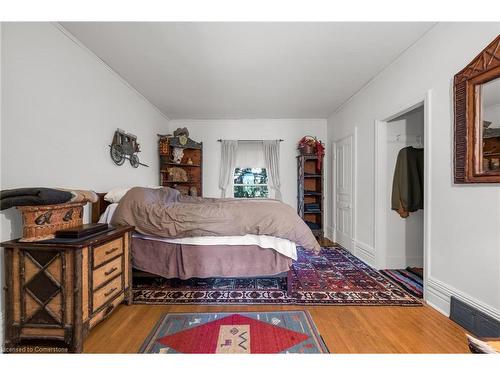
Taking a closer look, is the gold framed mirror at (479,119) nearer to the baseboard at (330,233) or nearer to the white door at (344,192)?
the white door at (344,192)

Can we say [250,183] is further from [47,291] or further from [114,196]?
[47,291]

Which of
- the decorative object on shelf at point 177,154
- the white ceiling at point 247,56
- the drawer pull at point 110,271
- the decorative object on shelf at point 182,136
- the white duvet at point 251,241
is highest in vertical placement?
the white ceiling at point 247,56

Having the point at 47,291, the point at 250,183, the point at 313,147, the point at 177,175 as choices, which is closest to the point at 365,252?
the point at 313,147

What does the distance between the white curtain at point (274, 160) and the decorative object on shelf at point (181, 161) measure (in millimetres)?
1451

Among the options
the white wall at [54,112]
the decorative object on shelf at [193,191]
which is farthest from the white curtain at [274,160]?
the white wall at [54,112]

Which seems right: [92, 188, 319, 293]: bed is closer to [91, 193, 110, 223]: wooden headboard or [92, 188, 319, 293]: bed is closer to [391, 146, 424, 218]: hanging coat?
[91, 193, 110, 223]: wooden headboard

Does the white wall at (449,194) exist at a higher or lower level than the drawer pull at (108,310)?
higher

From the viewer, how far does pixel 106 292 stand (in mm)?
1749

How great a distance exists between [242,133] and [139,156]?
225cm

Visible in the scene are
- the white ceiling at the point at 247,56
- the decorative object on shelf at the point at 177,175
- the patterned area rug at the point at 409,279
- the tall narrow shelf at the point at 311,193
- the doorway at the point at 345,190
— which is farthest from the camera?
the tall narrow shelf at the point at 311,193

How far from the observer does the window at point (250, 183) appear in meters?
5.18

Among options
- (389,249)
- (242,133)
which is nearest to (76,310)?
(389,249)

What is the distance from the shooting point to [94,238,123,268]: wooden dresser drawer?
5.37 ft

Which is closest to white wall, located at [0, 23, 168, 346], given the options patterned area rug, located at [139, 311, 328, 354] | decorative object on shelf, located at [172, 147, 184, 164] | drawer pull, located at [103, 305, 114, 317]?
drawer pull, located at [103, 305, 114, 317]
